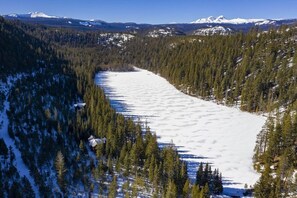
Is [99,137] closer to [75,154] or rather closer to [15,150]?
[75,154]

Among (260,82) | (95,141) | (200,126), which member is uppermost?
(260,82)

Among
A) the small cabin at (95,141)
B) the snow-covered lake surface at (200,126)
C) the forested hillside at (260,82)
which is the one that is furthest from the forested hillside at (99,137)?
the snow-covered lake surface at (200,126)

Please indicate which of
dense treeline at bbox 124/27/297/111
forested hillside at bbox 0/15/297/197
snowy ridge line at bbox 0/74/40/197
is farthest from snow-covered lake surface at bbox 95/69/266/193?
snowy ridge line at bbox 0/74/40/197

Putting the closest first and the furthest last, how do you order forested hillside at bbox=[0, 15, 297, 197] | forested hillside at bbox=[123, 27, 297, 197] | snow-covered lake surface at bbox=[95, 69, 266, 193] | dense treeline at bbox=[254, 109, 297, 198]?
dense treeline at bbox=[254, 109, 297, 198], forested hillside at bbox=[0, 15, 297, 197], forested hillside at bbox=[123, 27, 297, 197], snow-covered lake surface at bbox=[95, 69, 266, 193]

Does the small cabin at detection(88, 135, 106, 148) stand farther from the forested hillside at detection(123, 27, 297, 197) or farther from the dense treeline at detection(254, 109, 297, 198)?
the forested hillside at detection(123, 27, 297, 197)

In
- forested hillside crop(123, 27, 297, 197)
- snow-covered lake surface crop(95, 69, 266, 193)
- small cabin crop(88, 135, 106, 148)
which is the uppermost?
forested hillside crop(123, 27, 297, 197)

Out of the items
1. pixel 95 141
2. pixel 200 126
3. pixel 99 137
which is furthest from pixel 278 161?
pixel 99 137

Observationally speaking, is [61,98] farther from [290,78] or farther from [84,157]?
[290,78]

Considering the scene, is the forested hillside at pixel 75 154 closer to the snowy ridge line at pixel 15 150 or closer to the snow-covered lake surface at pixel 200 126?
the snowy ridge line at pixel 15 150
